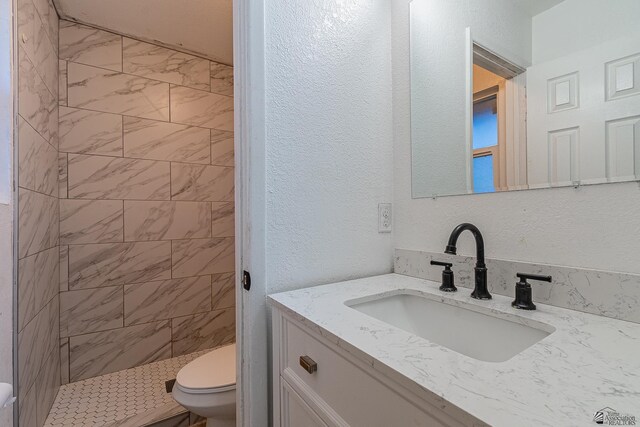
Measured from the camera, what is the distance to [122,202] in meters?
1.88

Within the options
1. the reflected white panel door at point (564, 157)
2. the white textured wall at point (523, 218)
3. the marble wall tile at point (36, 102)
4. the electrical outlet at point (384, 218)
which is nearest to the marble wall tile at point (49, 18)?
the marble wall tile at point (36, 102)

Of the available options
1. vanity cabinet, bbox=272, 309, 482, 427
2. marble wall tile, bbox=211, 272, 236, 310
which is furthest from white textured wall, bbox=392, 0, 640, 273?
marble wall tile, bbox=211, 272, 236, 310

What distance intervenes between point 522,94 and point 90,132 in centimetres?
224

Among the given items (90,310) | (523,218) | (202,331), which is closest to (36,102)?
(90,310)

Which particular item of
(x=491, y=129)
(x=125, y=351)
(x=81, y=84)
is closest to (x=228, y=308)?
(x=125, y=351)

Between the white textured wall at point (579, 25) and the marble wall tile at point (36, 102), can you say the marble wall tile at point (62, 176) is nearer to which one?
the marble wall tile at point (36, 102)

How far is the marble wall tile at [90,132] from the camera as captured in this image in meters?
1.72

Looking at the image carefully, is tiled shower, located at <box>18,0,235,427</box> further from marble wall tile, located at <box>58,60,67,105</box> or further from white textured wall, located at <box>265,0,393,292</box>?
white textured wall, located at <box>265,0,393,292</box>

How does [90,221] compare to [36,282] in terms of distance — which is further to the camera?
[90,221]

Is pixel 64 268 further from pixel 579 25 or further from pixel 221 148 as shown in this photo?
pixel 579 25

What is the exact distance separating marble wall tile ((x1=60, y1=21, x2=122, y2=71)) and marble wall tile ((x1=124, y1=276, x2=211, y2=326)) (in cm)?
145

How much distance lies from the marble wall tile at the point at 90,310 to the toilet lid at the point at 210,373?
0.85 meters

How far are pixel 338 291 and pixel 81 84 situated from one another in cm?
204

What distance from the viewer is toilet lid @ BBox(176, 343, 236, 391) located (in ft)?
4.00
